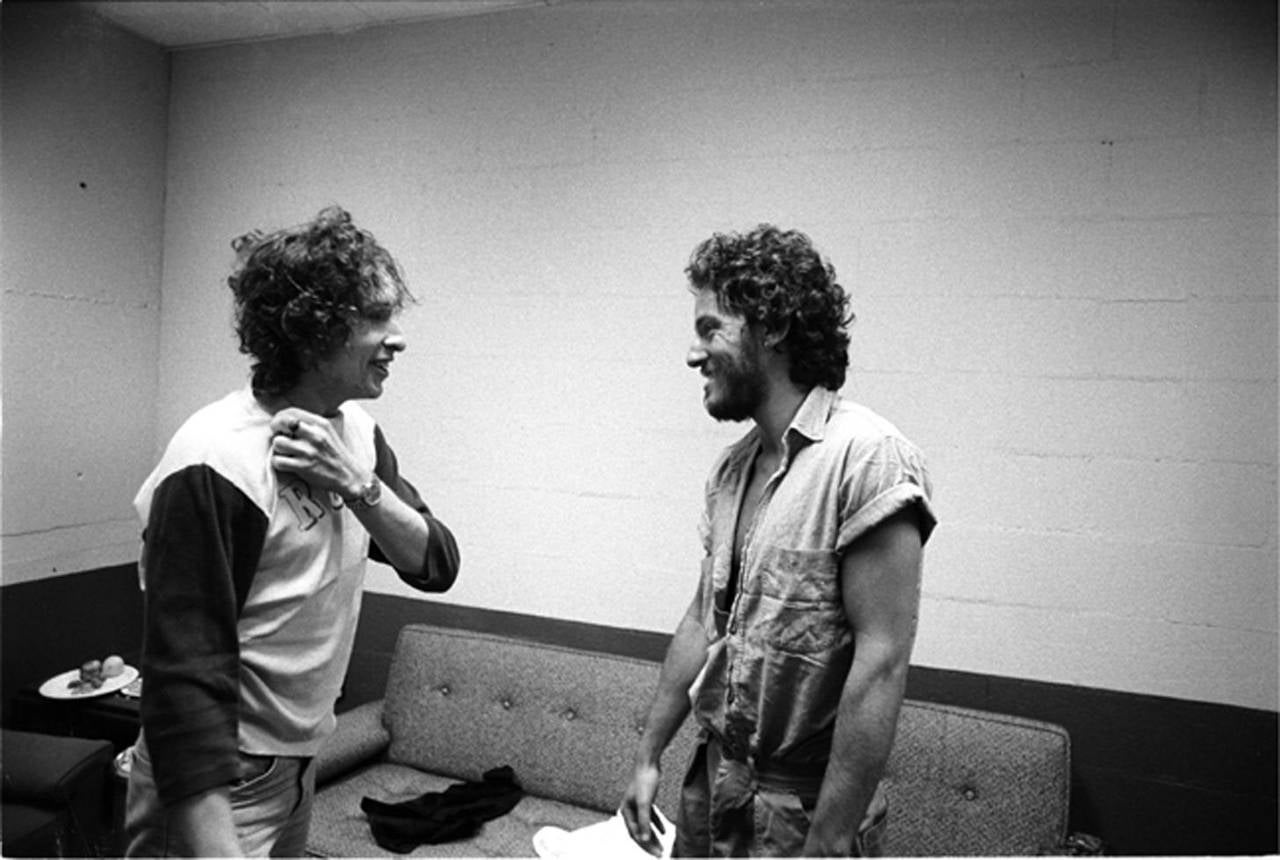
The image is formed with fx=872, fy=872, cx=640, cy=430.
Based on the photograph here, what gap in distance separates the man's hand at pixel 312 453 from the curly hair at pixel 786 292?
584 mm

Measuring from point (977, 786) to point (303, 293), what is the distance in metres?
1.62

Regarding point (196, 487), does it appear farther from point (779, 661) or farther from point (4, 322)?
point (4, 322)

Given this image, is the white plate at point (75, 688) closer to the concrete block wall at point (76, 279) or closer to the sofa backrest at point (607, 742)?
the concrete block wall at point (76, 279)

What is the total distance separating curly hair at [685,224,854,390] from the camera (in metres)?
1.23

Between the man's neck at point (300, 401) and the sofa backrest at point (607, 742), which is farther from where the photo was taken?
the sofa backrest at point (607, 742)

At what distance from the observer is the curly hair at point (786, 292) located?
1231mm

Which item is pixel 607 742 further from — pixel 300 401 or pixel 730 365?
pixel 300 401

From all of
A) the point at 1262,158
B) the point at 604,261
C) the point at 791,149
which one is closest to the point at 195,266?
the point at 604,261

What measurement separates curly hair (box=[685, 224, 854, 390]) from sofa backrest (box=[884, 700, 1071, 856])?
39.4 inches

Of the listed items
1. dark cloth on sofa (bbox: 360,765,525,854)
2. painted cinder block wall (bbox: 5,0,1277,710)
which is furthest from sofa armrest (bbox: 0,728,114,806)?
painted cinder block wall (bbox: 5,0,1277,710)

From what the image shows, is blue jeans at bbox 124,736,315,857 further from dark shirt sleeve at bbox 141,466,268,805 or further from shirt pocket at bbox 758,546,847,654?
shirt pocket at bbox 758,546,847,654

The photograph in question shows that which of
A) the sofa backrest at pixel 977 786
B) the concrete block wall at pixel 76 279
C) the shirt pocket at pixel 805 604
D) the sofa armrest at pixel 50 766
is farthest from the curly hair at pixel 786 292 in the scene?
the concrete block wall at pixel 76 279

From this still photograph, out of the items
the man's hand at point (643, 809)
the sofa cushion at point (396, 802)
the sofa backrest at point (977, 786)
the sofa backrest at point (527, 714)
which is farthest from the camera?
the sofa backrest at point (527, 714)

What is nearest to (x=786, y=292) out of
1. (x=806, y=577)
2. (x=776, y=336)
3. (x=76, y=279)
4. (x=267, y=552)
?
(x=776, y=336)
